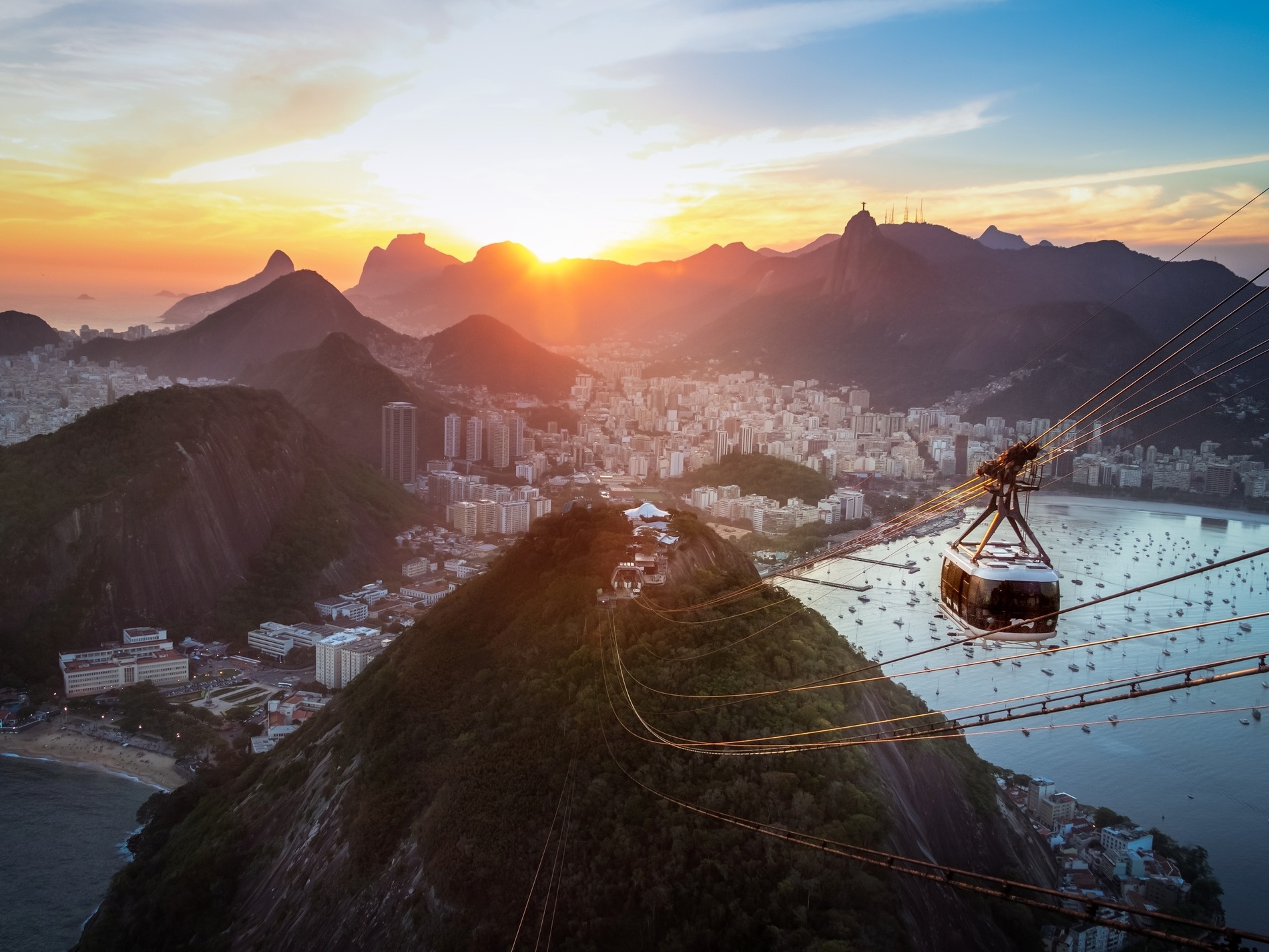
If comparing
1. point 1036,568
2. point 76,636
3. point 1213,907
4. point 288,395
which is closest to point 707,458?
point 288,395

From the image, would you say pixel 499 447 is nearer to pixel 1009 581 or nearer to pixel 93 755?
pixel 93 755

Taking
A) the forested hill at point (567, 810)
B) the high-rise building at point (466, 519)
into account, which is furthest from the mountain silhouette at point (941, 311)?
the forested hill at point (567, 810)

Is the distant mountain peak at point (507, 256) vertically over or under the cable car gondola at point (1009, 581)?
over

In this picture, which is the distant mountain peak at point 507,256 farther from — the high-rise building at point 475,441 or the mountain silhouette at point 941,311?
the high-rise building at point 475,441

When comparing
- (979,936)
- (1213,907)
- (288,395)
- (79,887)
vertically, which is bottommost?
(79,887)

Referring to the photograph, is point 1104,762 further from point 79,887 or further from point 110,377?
point 110,377
